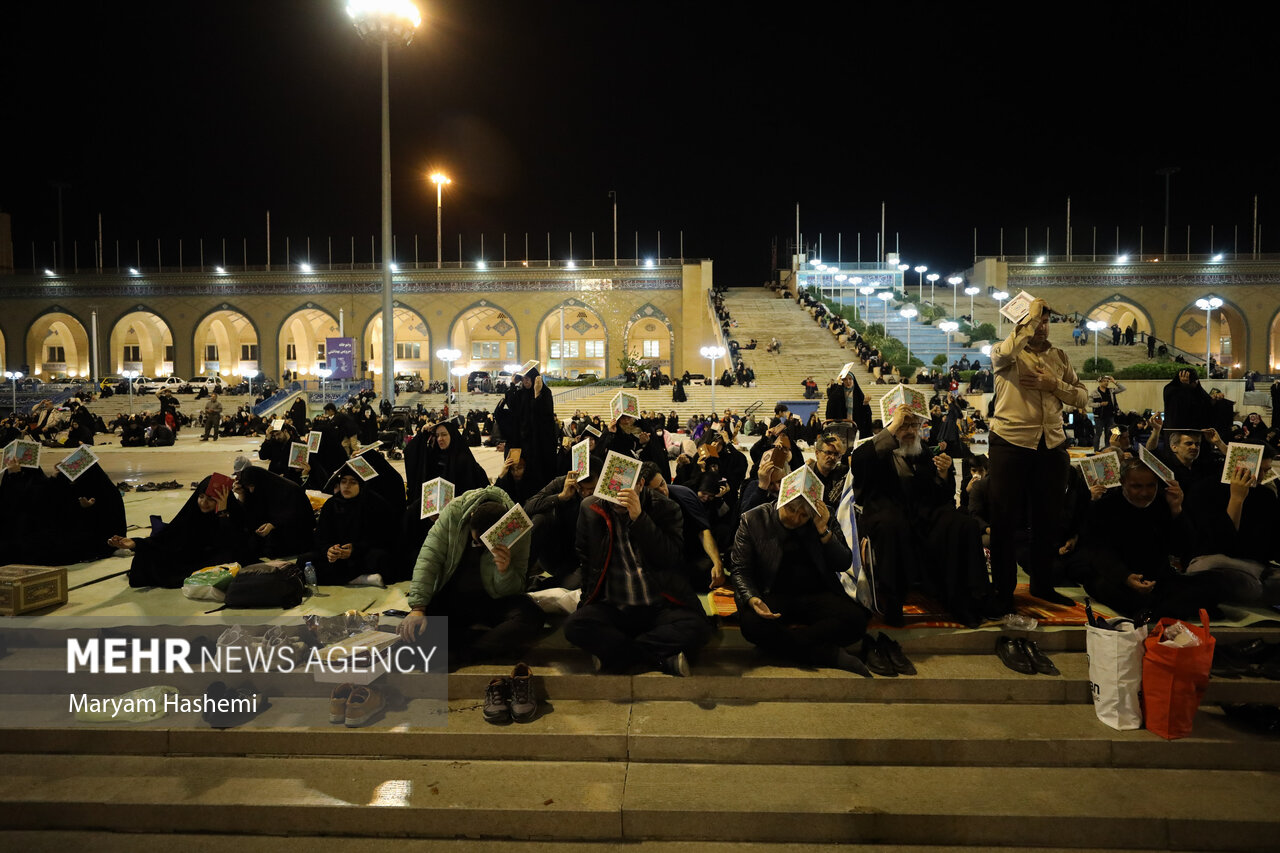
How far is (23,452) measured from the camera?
5312 millimetres

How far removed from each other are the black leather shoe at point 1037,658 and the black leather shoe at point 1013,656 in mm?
12

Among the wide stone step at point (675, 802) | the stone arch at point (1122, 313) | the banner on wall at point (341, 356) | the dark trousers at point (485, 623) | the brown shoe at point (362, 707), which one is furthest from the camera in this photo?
the stone arch at point (1122, 313)

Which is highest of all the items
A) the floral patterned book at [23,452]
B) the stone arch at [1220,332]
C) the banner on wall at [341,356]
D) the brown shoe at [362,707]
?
the stone arch at [1220,332]

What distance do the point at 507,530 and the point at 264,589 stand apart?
1630 millimetres

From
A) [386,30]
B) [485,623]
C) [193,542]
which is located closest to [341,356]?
[386,30]

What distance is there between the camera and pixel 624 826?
264 centimetres

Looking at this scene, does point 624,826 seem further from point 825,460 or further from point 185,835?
point 825,460

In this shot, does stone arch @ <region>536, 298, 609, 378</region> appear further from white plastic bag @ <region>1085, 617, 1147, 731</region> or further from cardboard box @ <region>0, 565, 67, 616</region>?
white plastic bag @ <region>1085, 617, 1147, 731</region>

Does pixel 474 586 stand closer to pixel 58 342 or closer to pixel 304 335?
pixel 304 335

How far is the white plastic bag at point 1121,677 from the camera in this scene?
299 centimetres

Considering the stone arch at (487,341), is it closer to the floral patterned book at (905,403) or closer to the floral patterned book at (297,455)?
the floral patterned book at (297,455)

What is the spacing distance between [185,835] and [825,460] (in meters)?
3.47

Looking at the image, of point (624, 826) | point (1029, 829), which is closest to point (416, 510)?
point (624, 826)

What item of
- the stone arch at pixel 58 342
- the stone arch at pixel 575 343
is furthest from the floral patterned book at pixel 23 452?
the stone arch at pixel 58 342
